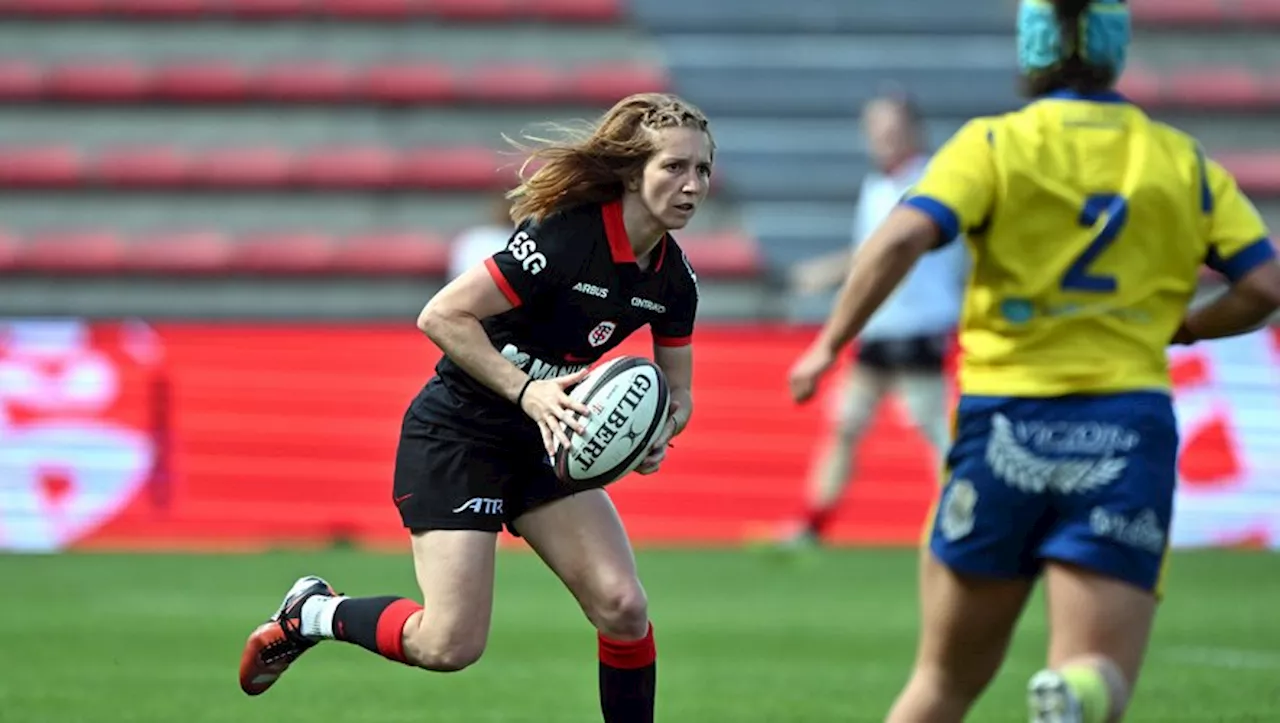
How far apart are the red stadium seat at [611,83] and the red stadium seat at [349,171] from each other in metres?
1.78

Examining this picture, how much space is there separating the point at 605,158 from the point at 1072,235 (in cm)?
163

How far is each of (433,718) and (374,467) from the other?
7127mm

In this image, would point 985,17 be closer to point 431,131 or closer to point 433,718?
point 431,131

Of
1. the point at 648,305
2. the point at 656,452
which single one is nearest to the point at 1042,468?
the point at 656,452

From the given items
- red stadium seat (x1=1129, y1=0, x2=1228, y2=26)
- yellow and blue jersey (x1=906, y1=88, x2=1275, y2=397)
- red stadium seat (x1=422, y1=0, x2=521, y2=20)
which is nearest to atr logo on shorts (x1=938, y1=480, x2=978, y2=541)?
yellow and blue jersey (x1=906, y1=88, x2=1275, y2=397)

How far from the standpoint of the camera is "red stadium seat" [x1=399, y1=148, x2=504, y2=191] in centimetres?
1856

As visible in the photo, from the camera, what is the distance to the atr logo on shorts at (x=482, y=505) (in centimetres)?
570

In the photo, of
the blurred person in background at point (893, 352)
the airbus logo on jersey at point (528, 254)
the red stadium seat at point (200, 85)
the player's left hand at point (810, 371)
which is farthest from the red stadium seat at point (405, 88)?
the player's left hand at point (810, 371)

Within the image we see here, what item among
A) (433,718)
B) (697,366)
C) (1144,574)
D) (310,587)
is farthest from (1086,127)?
(697,366)

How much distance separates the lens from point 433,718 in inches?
271

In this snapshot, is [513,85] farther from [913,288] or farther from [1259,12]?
[913,288]

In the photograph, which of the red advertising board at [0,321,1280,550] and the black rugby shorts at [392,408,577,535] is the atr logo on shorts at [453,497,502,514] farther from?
the red advertising board at [0,321,1280,550]

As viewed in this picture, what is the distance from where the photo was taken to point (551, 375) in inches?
226

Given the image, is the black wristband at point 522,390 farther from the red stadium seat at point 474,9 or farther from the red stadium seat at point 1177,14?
the red stadium seat at point 1177,14
